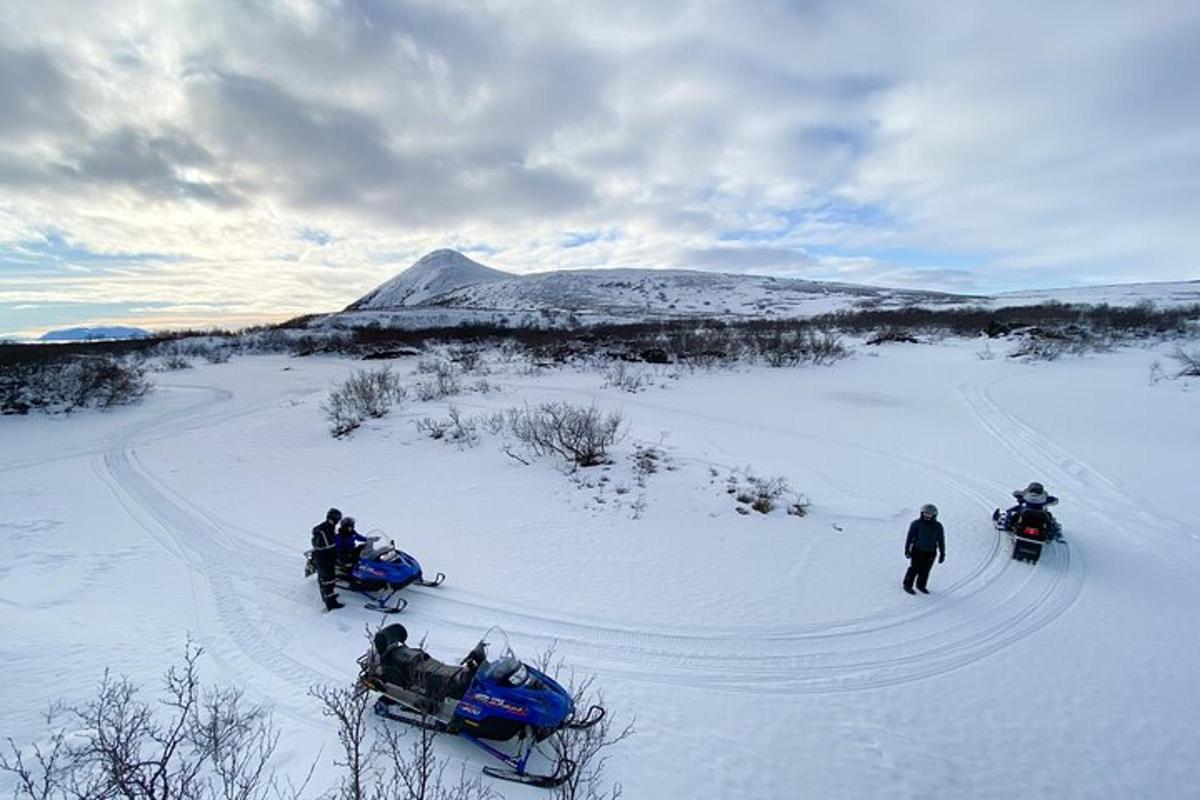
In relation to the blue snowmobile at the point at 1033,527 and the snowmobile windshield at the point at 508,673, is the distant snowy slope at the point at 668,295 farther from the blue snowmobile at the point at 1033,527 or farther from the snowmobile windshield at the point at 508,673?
the snowmobile windshield at the point at 508,673

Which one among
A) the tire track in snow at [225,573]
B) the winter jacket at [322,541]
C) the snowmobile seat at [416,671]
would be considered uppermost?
the winter jacket at [322,541]

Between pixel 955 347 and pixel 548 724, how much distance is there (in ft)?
117

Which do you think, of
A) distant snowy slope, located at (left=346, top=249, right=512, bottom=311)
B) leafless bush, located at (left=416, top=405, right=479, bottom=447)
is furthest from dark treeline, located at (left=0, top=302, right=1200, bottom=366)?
distant snowy slope, located at (left=346, top=249, right=512, bottom=311)

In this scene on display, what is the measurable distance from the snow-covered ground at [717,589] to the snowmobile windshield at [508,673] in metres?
0.81

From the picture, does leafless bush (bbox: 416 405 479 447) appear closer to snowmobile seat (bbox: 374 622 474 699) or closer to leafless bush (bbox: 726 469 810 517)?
leafless bush (bbox: 726 469 810 517)

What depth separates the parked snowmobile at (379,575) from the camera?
7992 millimetres

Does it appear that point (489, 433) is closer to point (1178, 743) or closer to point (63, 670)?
point (63, 670)

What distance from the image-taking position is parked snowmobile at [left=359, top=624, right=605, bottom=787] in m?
5.08

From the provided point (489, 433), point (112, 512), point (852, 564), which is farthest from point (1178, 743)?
point (112, 512)

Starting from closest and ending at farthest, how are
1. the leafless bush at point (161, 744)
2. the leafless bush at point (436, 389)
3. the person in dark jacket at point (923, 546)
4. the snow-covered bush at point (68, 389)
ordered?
the leafless bush at point (161, 744)
the person in dark jacket at point (923, 546)
the snow-covered bush at point (68, 389)
the leafless bush at point (436, 389)

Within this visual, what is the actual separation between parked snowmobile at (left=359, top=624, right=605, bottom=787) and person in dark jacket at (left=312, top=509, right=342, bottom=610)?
240cm

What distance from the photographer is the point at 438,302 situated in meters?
115

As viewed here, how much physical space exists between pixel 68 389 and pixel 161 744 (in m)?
24.9

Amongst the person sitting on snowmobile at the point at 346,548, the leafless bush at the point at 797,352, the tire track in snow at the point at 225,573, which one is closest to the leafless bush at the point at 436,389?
the tire track in snow at the point at 225,573
